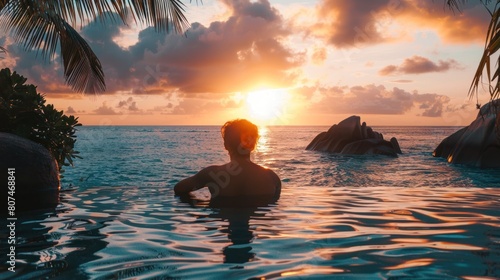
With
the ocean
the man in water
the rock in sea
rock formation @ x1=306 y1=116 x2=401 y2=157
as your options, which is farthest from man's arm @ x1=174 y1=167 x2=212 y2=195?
rock formation @ x1=306 y1=116 x2=401 y2=157

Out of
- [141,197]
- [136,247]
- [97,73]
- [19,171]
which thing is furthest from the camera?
[97,73]

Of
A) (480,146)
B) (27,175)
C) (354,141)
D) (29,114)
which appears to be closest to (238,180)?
(27,175)

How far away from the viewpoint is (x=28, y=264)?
13.0ft

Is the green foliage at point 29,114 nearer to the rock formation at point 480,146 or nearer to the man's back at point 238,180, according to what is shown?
the man's back at point 238,180

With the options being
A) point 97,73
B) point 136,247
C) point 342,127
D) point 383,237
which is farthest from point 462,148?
point 136,247

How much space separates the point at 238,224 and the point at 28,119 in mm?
5237

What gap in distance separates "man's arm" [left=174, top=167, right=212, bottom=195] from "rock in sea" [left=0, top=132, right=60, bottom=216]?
2.11m

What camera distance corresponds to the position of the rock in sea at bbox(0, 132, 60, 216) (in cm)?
713

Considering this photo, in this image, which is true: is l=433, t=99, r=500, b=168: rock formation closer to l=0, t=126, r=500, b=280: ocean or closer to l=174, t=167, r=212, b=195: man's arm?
l=0, t=126, r=500, b=280: ocean

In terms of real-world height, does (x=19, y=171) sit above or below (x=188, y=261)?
above

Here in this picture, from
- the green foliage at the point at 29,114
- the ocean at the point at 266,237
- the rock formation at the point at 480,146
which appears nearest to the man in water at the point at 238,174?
the ocean at the point at 266,237

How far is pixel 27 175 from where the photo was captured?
7.37m

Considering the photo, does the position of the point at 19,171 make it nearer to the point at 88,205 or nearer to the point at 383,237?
the point at 88,205

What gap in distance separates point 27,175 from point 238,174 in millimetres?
3418
